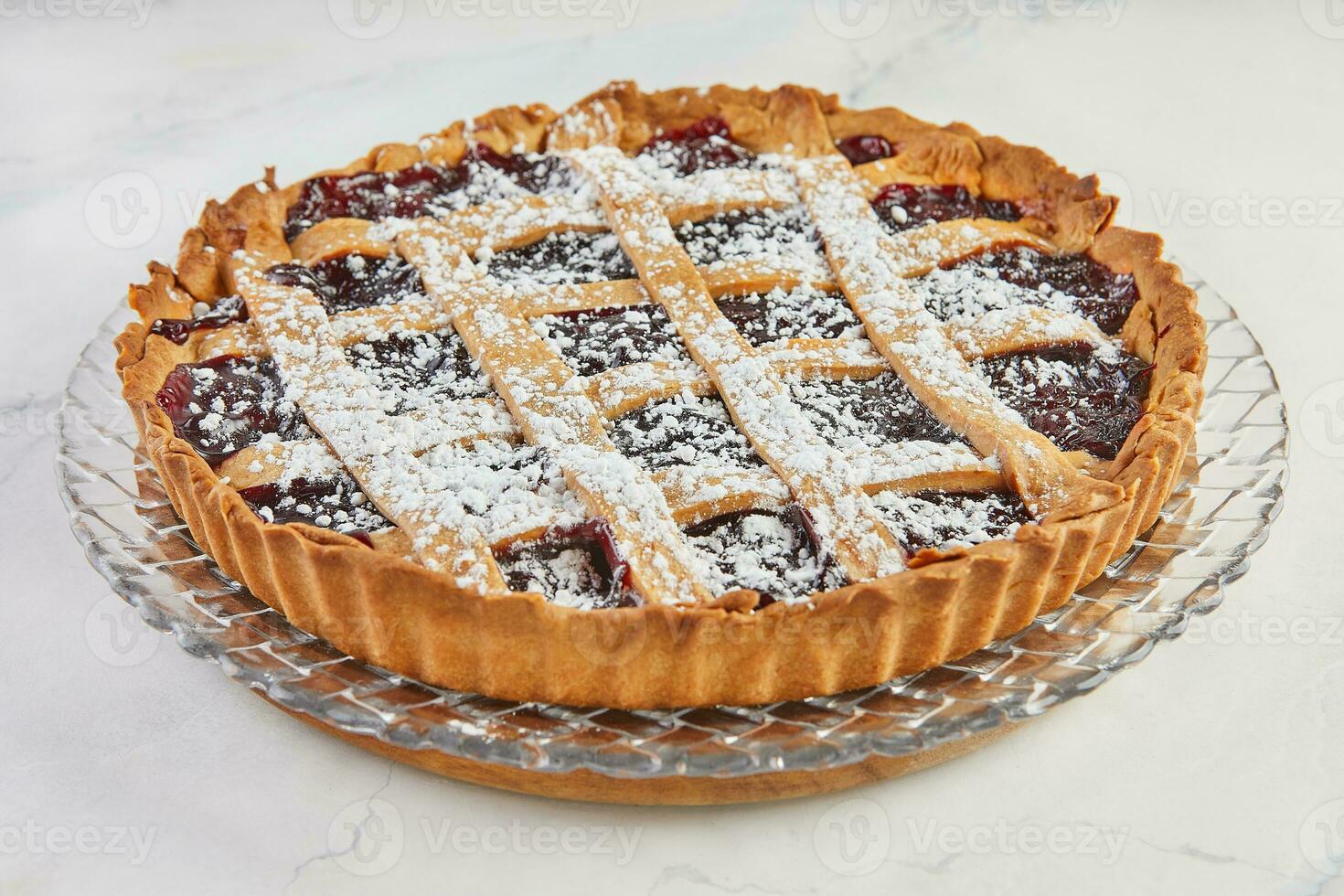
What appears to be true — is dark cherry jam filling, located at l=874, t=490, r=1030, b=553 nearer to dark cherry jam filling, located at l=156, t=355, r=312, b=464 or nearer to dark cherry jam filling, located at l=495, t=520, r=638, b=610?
dark cherry jam filling, located at l=495, t=520, r=638, b=610

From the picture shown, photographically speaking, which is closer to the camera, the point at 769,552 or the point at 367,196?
the point at 769,552

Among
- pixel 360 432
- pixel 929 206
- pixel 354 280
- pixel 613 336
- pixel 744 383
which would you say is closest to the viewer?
pixel 360 432

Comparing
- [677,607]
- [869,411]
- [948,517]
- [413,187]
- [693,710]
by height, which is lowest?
[693,710]

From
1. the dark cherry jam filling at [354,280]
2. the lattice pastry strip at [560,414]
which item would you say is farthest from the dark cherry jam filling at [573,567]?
the dark cherry jam filling at [354,280]

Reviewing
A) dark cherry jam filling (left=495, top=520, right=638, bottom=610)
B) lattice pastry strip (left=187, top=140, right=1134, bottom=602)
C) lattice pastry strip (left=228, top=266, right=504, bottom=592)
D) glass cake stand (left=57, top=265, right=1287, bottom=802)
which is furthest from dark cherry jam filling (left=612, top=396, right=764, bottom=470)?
glass cake stand (left=57, top=265, right=1287, bottom=802)

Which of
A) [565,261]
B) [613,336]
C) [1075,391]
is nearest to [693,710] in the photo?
[613,336]

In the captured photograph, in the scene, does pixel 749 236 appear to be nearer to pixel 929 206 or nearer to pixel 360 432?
pixel 929 206

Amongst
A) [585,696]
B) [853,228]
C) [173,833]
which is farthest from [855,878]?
[853,228]
